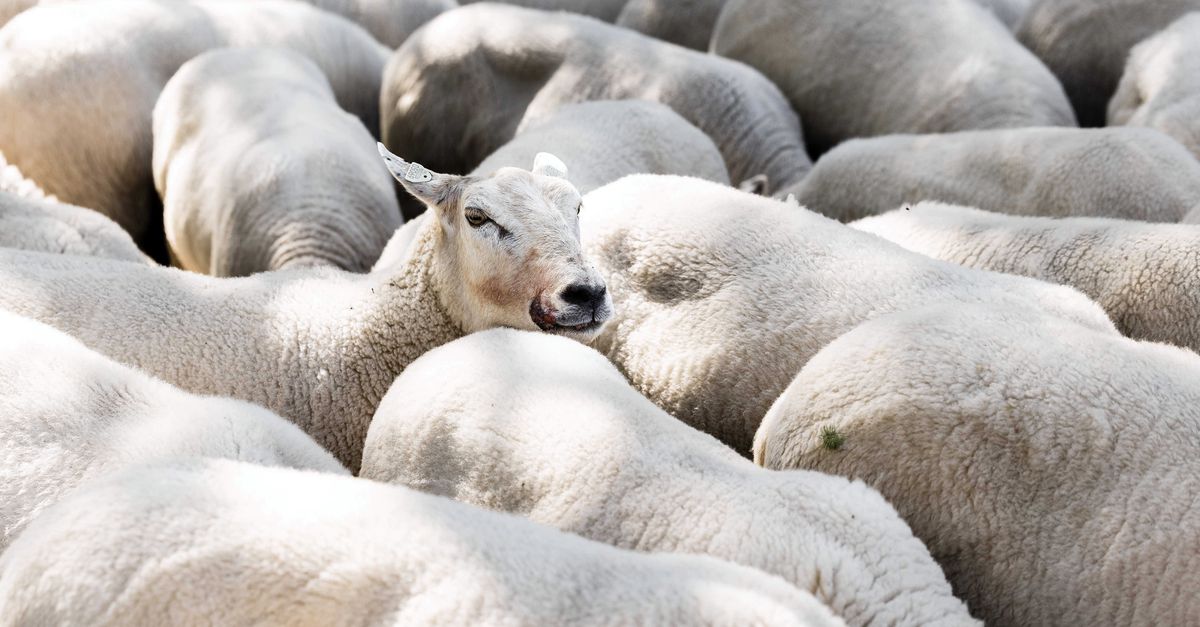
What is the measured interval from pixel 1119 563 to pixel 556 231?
1.80 meters

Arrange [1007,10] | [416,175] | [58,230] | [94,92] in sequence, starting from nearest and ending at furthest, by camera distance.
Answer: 1. [416,175]
2. [58,230]
3. [94,92]
4. [1007,10]

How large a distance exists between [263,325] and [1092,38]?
14.9 ft

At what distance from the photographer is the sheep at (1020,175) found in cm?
489

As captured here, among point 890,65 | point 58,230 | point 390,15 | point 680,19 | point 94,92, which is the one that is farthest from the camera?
point 390,15

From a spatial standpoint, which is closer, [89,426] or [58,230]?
[89,426]

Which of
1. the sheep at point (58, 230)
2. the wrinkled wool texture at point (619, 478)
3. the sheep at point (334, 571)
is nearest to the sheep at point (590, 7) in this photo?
the sheep at point (58, 230)

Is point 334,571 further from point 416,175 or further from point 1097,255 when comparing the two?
point 1097,255

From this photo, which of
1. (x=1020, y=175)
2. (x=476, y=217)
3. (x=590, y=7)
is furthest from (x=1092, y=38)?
(x=476, y=217)

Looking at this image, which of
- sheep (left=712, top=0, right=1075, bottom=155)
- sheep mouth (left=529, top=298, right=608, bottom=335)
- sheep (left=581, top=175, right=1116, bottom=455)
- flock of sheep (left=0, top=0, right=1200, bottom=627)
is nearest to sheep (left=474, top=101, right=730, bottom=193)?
flock of sheep (left=0, top=0, right=1200, bottom=627)

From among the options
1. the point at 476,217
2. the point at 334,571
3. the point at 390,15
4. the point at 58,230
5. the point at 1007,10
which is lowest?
the point at 390,15

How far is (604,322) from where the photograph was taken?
12.8ft

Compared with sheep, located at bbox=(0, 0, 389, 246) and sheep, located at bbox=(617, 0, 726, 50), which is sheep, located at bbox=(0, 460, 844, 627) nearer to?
sheep, located at bbox=(0, 0, 389, 246)

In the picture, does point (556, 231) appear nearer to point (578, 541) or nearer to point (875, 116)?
point (578, 541)

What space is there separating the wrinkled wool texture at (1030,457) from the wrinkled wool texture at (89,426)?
1.13 metres
